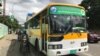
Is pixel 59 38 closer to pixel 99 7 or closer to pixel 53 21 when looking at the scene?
pixel 53 21

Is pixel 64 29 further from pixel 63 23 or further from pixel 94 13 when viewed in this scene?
pixel 94 13

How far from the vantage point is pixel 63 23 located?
521 inches

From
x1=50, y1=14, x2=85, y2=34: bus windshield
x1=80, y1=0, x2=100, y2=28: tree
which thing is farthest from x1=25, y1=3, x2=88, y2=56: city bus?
x1=80, y1=0, x2=100, y2=28: tree

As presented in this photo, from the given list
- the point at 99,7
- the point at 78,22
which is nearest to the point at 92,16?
the point at 99,7

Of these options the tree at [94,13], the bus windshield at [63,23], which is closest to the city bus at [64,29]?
the bus windshield at [63,23]

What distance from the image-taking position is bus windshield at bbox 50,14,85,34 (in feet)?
42.7

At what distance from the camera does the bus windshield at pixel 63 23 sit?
13022 mm

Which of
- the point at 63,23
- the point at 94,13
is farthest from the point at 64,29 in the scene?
the point at 94,13

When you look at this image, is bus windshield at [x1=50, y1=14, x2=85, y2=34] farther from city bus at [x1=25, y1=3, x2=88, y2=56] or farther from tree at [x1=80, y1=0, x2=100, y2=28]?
tree at [x1=80, y1=0, x2=100, y2=28]

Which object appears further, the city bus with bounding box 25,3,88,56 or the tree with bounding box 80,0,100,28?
the tree with bounding box 80,0,100,28

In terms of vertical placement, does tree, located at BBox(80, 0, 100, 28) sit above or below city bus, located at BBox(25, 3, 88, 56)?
above

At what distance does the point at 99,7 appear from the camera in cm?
5669

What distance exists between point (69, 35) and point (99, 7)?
147 ft

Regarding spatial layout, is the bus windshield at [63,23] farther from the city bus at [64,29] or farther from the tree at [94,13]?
the tree at [94,13]
